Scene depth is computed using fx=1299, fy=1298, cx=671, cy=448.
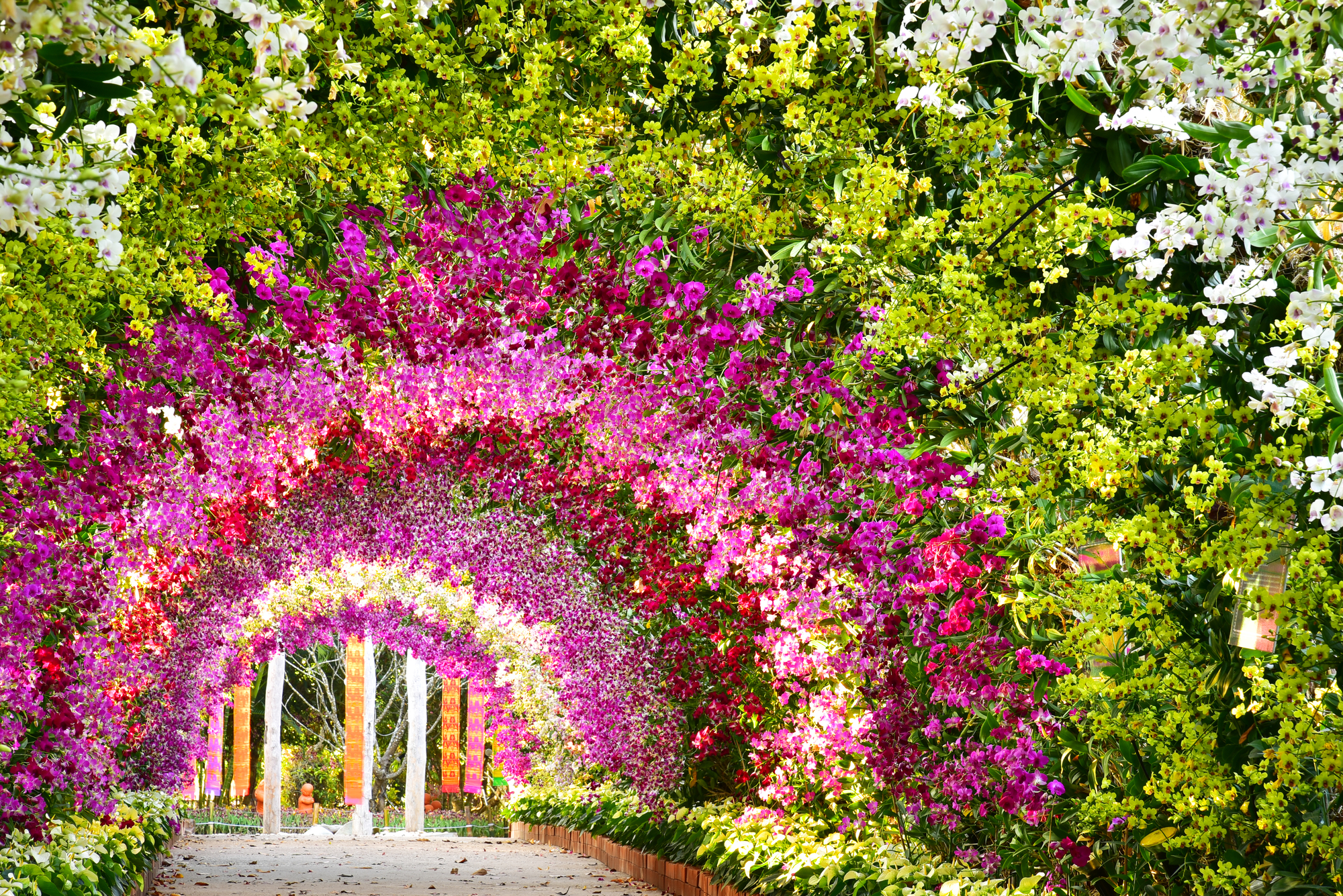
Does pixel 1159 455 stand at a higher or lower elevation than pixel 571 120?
lower

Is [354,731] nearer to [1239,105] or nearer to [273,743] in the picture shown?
[273,743]

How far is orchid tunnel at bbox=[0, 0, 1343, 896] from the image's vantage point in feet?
7.97

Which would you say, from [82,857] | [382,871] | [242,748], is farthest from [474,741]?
[82,857]

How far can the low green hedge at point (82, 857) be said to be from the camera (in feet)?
17.9

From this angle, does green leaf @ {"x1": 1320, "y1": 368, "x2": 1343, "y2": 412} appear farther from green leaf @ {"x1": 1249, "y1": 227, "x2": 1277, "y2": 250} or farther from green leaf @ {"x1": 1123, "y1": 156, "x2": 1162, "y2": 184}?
green leaf @ {"x1": 1123, "y1": 156, "x2": 1162, "y2": 184}

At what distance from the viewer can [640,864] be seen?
10.1 m

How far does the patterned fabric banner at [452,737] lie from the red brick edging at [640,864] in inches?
148

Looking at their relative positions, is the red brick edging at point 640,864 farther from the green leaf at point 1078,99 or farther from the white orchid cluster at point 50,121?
the white orchid cluster at point 50,121

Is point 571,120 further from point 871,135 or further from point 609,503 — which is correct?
point 609,503

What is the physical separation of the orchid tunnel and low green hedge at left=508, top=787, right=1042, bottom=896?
4 centimetres

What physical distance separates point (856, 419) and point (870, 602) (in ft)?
3.76

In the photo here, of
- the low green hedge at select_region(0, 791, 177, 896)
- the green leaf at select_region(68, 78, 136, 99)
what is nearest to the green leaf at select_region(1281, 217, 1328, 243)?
the green leaf at select_region(68, 78, 136, 99)

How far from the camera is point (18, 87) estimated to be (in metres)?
1.71

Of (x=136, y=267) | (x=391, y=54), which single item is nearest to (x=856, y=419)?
(x=391, y=54)
